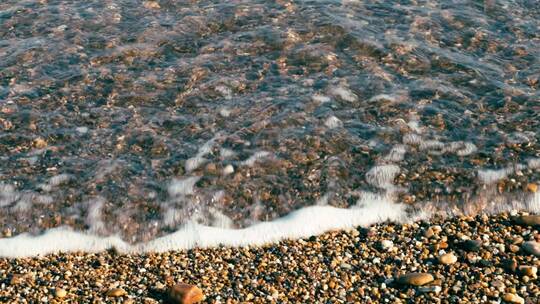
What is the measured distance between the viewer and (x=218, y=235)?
529 cm

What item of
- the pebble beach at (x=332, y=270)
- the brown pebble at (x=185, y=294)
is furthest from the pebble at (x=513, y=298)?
the brown pebble at (x=185, y=294)

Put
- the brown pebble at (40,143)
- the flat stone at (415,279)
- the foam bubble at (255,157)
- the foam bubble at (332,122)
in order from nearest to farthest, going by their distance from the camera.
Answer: the flat stone at (415,279)
the foam bubble at (255,157)
the brown pebble at (40,143)
the foam bubble at (332,122)

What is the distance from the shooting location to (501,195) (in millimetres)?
5562

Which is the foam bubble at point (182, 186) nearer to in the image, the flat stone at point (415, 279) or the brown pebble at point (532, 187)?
the flat stone at point (415, 279)

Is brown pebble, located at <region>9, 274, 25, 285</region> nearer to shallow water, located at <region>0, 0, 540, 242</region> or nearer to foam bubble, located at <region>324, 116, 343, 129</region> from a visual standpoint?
shallow water, located at <region>0, 0, 540, 242</region>

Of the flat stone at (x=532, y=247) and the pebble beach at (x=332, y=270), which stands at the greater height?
the flat stone at (x=532, y=247)

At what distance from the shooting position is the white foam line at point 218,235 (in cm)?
515

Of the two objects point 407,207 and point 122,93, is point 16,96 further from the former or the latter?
point 407,207

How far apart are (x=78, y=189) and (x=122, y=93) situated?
180 centimetres

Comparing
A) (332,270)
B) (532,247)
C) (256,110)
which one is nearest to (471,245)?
(532,247)

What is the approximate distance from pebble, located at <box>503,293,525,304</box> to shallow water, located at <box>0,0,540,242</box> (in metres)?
1.15

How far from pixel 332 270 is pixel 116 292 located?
5.28ft

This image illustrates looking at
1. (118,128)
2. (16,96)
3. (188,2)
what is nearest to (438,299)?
(118,128)

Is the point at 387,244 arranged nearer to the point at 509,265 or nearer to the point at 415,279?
the point at 415,279
